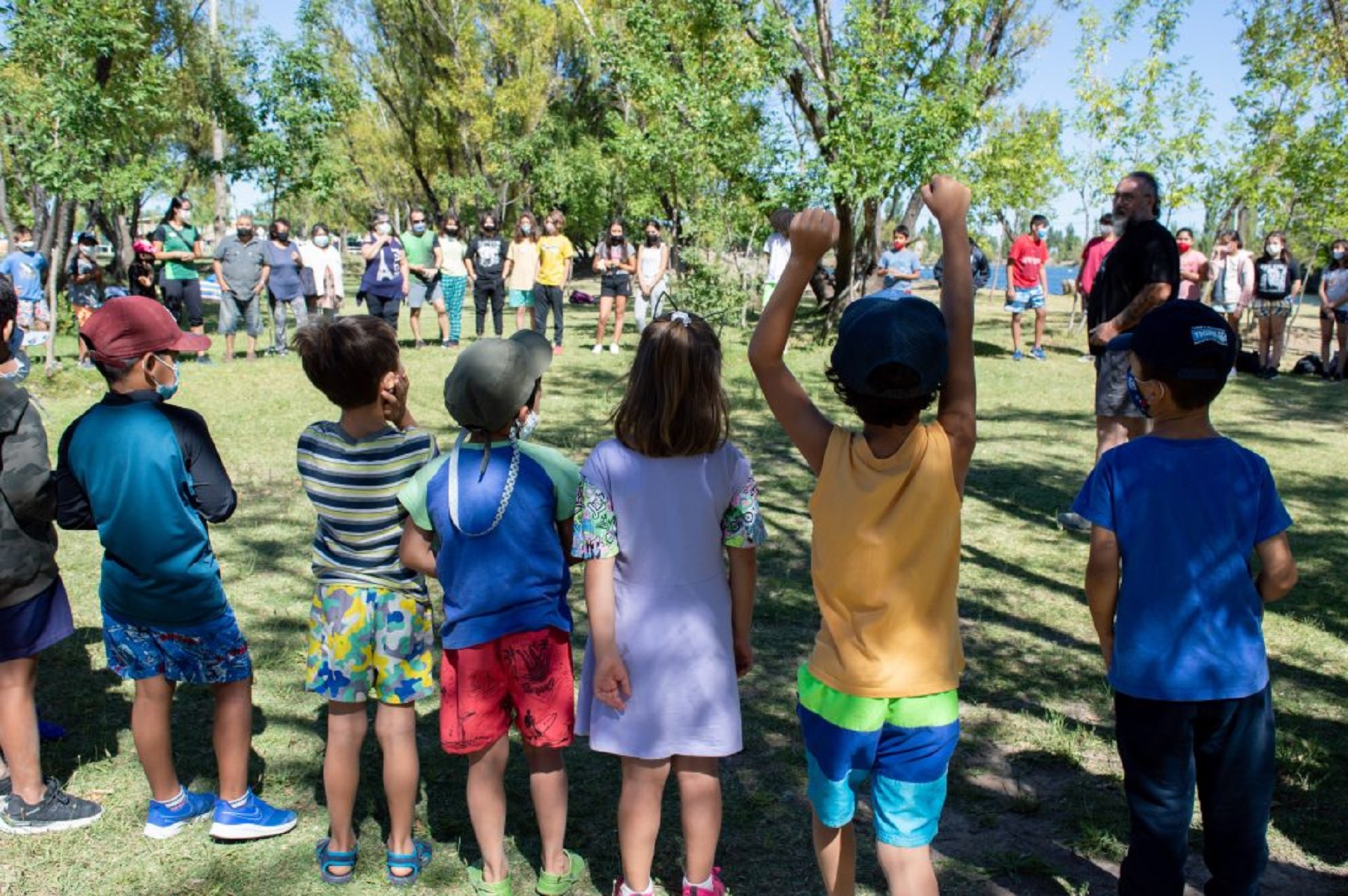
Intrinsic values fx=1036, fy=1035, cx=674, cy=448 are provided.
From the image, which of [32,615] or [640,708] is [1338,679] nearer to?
[640,708]

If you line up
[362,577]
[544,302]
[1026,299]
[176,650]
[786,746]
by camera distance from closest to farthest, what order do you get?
[362,577] < [176,650] < [786,746] < [544,302] < [1026,299]

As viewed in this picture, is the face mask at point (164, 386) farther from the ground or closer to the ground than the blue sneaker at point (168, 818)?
farther from the ground

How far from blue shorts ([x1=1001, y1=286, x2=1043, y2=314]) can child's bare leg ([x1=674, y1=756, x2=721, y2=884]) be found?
44.8 ft

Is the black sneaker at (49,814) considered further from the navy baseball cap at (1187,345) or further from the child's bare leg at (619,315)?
the child's bare leg at (619,315)

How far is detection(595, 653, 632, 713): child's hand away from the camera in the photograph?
2592mm

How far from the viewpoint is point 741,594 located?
2.68 meters

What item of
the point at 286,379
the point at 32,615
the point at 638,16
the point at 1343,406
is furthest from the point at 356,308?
the point at 32,615

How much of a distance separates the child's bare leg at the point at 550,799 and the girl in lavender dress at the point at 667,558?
0.88ft

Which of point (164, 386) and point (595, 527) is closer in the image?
point (595, 527)

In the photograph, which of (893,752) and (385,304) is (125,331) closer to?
(893,752)

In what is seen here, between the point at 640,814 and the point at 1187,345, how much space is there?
1774 mm

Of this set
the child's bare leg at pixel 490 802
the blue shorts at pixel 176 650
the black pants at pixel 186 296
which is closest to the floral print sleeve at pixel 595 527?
the child's bare leg at pixel 490 802

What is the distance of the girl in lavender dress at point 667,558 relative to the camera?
2.57 meters

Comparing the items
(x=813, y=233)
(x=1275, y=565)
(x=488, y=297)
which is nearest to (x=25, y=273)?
(x=488, y=297)
